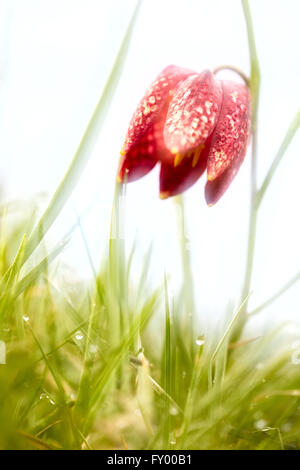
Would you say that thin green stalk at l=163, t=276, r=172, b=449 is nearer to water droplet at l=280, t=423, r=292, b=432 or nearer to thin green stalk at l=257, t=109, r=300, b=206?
water droplet at l=280, t=423, r=292, b=432

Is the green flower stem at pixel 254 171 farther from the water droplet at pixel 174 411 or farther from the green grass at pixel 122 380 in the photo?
the water droplet at pixel 174 411

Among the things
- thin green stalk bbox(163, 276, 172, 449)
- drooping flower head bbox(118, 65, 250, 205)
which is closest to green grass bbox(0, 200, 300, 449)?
thin green stalk bbox(163, 276, 172, 449)

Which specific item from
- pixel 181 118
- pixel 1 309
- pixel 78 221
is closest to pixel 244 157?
pixel 181 118

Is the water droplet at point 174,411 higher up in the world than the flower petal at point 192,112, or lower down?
lower down

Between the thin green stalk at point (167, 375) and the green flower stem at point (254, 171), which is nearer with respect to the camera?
the thin green stalk at point (167, 375)

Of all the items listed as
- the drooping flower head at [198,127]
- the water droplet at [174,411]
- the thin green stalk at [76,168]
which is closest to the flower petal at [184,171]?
the drooping flower head at [198,127]

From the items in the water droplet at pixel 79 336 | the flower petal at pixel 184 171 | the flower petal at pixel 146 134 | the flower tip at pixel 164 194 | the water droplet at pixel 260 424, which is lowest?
the water droplet at pixel 260 424

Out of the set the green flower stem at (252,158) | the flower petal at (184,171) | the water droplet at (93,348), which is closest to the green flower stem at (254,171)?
the green flower stem at (252,158)
